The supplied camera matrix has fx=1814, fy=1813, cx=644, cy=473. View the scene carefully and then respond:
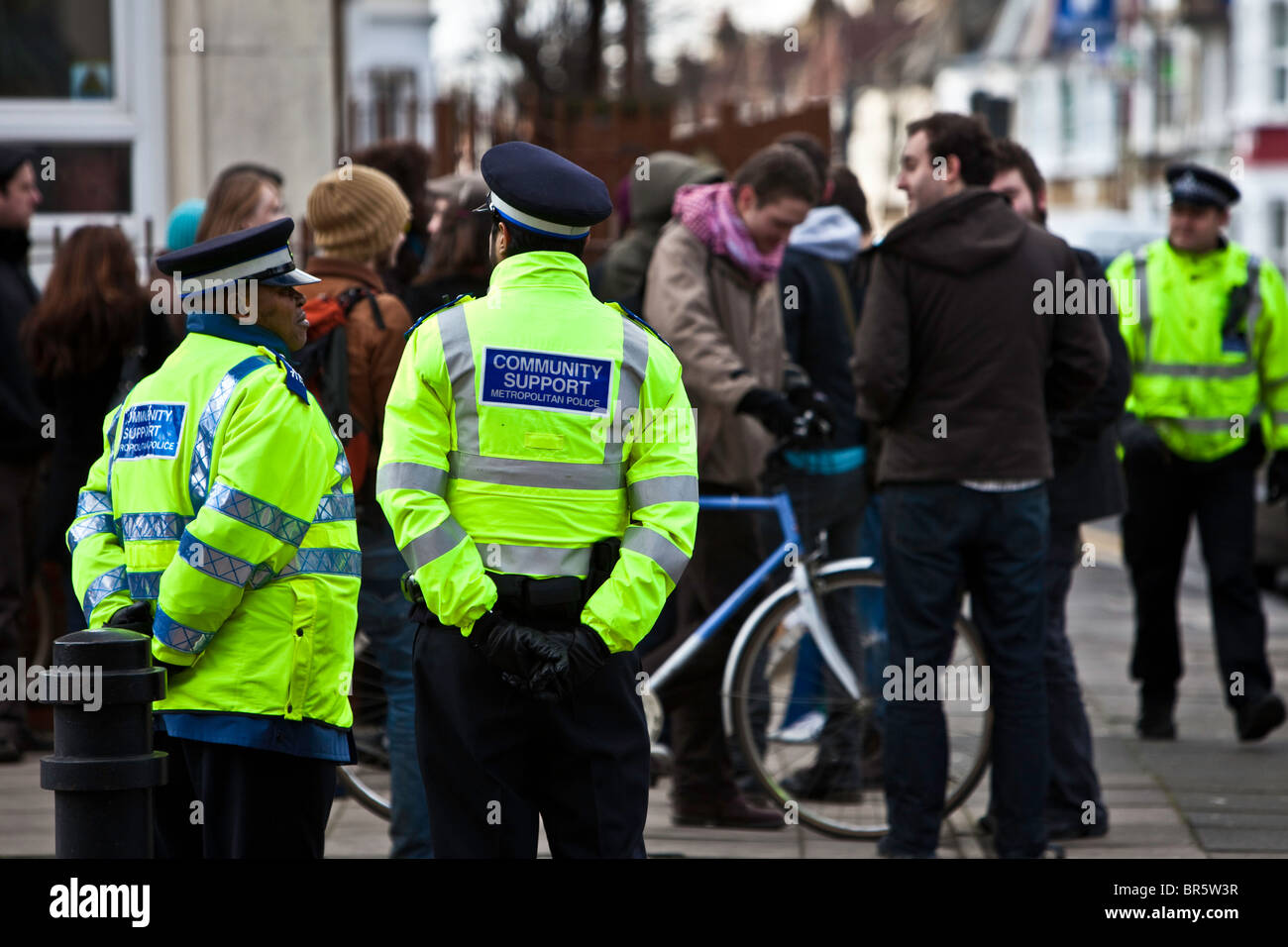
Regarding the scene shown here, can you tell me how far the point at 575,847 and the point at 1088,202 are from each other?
51.7m

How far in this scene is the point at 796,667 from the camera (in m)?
5.82

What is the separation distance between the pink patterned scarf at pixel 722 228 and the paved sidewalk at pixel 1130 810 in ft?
6.10

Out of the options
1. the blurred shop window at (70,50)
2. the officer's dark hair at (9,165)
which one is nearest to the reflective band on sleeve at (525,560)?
the officer's dark hair at (9,165)

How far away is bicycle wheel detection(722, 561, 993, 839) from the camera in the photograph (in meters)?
5.72

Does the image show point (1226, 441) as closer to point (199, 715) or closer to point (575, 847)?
point (575, 847)

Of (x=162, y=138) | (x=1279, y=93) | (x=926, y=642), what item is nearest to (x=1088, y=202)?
(x=1279, y=93)

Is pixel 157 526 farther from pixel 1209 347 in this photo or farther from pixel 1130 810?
pixel 1209 347

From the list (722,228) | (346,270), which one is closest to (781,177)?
(722,228)

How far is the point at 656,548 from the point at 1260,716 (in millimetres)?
4205

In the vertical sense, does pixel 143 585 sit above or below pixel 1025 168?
below

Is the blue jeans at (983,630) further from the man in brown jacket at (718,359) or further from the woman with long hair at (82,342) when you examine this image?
the woman with long hair at (82,342)

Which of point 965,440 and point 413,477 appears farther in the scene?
point 965,440

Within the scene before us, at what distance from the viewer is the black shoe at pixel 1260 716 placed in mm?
6875
